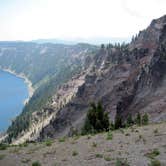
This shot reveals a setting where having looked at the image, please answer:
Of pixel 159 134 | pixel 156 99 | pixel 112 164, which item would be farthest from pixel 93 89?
pixel 112 164

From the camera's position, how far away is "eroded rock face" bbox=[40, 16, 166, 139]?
107812mm

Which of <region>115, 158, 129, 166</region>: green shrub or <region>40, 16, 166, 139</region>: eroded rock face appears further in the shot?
<region>40, 16, 166, 139</region>: eroded rock face

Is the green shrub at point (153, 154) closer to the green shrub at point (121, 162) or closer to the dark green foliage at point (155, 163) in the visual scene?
the dark green foliage at point (155, 163)

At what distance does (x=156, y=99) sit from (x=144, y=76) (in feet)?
77.4

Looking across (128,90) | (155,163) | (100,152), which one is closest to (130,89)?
(128,90)

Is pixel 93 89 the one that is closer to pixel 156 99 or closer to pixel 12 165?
pixel 156 99

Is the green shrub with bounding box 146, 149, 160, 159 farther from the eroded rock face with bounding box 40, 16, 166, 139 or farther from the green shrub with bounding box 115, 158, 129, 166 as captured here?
the eroded rock face with bounding box 40, 16, 166, 139

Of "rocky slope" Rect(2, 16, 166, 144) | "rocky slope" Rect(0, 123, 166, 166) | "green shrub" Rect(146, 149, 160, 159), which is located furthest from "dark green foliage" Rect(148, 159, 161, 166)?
"rocky slope" Rect(2, 16, 166, 144)

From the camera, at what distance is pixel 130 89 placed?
12281 centimetres

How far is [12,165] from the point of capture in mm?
26875

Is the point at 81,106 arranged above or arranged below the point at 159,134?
above

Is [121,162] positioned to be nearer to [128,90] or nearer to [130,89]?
[128,90]

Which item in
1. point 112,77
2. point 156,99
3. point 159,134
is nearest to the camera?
point 159,134

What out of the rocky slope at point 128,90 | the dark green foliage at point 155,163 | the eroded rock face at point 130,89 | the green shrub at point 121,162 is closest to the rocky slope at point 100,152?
the green shrub at point 121,162
